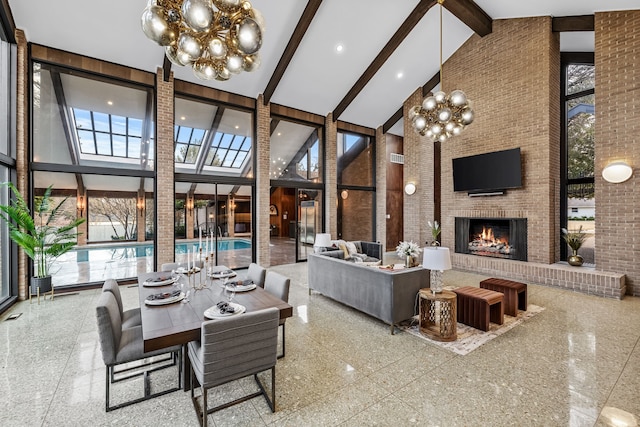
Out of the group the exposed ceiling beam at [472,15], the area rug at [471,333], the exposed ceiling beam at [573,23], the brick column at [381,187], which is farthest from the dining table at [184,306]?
the exposed ceiling beam at [573,23]

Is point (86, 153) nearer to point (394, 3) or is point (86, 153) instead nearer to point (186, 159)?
point (186, 159)

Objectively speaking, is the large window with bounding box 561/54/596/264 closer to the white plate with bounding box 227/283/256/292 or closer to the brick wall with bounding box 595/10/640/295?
the brick wall with bounding box 595/10/640/295

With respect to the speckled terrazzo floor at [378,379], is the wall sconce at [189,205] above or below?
above

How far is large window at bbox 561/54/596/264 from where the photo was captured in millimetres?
6173

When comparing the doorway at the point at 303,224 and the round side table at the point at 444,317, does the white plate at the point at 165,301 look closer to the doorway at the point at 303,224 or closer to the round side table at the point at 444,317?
the round side table at the point at 444,317

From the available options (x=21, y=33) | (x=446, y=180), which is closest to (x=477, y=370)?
(x=446, y=180)

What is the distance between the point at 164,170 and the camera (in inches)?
243

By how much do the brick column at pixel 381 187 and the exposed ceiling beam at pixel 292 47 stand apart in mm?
4342

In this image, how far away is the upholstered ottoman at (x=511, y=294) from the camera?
4.15 m

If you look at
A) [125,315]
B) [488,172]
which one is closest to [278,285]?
[125,315]

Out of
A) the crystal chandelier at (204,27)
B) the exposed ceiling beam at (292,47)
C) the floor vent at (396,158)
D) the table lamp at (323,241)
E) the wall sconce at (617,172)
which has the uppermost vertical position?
the exposed ceiling beam at (292,47)

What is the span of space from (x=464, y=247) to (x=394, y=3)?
5.90 meters

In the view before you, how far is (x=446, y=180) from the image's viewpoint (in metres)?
7.75

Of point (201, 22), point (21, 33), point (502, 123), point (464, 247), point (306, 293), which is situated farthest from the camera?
point (464, 247)
